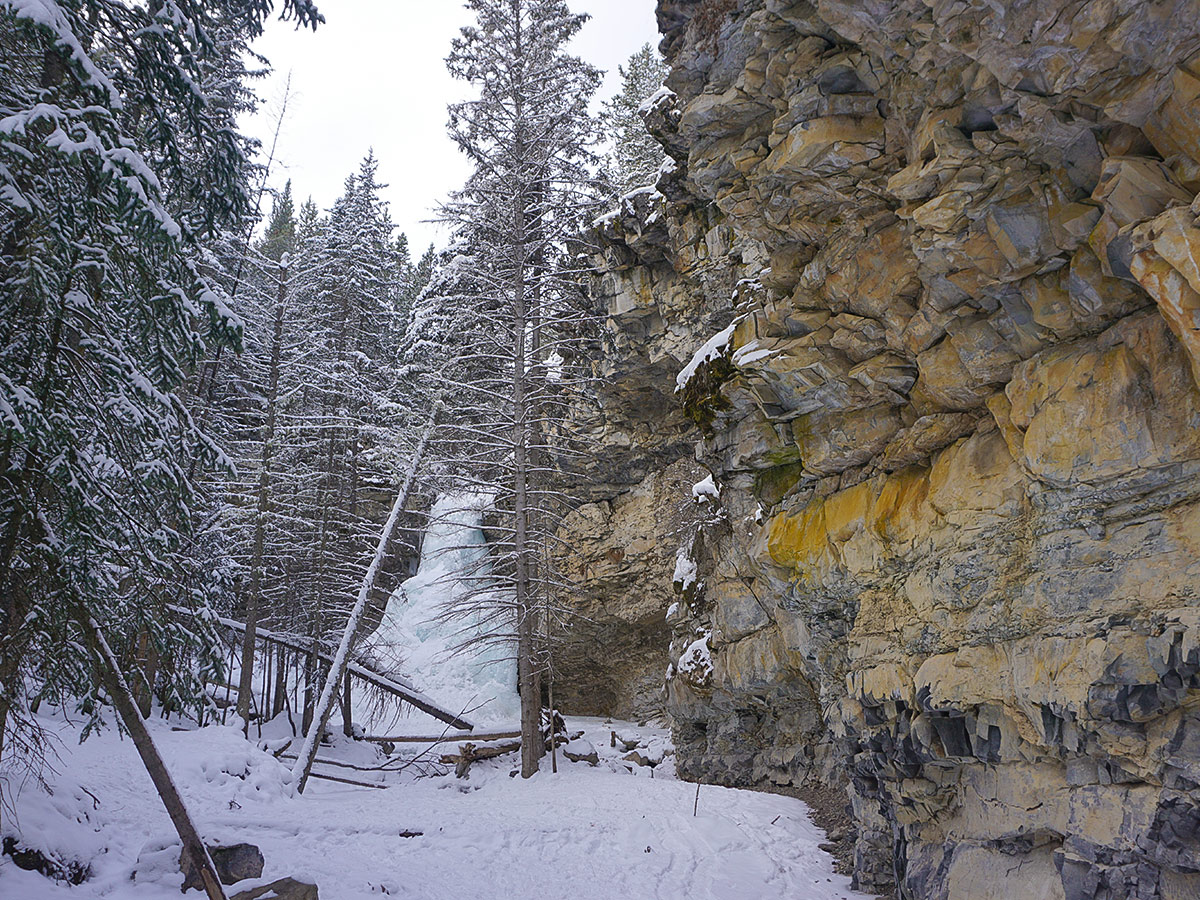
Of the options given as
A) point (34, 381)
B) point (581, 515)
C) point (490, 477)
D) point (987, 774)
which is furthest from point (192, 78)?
point (581, 515)

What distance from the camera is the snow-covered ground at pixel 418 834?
23.2ft

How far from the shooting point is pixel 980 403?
24.6 feet

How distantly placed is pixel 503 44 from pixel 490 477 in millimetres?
12138

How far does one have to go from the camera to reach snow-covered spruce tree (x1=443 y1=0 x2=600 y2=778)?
56.0 ft

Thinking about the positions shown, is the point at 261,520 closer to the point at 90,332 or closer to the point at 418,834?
the point at 418,834

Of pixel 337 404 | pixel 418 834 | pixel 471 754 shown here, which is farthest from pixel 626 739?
pixel 337 404

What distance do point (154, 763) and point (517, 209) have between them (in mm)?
14746

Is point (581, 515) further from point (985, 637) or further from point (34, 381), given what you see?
point (34, 381)

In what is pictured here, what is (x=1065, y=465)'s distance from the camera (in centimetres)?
598

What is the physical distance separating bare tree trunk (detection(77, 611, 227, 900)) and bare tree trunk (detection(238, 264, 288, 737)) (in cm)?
996

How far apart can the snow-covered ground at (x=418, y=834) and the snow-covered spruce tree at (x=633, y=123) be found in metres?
18.8

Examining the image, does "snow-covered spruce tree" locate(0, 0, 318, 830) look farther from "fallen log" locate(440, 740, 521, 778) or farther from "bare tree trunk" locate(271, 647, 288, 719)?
"bare tree trunk" locate(271, 647, 288, 719)

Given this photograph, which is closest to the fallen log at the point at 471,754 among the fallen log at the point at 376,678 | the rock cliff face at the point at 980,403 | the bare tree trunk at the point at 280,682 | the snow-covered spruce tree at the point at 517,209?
the fallen log at the point at 376,678

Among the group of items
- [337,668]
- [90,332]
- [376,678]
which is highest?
[90,332]
